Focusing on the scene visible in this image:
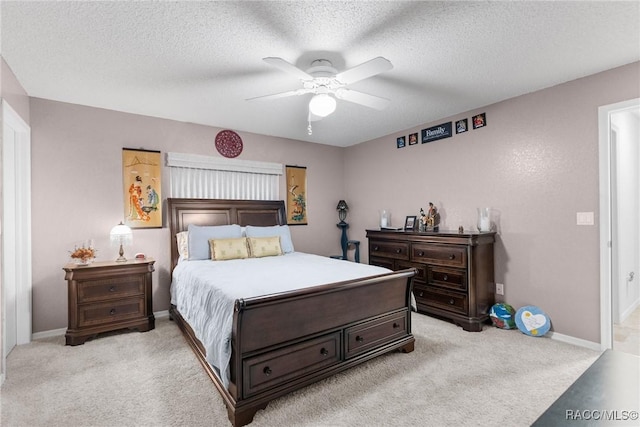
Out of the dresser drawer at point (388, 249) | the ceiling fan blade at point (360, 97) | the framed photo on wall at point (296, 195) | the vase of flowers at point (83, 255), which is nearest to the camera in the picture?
the ceiling fan blade at point (360, 97)

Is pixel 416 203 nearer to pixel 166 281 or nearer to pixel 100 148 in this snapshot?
pixel 166 281

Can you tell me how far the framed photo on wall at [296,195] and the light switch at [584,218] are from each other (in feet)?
12.0

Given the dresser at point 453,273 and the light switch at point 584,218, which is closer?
the light switch at point 584,218

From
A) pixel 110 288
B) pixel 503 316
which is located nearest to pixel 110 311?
pixel 110 288

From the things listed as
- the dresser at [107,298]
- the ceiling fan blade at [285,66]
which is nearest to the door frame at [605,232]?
the ceiling fan blade at [285,66]

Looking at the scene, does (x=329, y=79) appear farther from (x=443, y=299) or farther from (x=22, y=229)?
(x=22, y=229)

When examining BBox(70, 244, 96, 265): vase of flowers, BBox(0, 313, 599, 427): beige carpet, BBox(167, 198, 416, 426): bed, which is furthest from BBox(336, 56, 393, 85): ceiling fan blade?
BBox(70, 244, 96, 265): vase of flowers

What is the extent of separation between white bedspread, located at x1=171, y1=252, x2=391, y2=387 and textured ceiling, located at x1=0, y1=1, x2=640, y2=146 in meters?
1.84

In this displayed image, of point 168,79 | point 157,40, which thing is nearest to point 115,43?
point 157,40

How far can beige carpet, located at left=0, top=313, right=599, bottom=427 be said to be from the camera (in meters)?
1.94

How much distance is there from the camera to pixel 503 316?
11.1 ft

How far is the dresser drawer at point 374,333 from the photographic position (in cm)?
247

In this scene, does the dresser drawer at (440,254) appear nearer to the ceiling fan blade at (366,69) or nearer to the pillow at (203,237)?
the ceiling fan blade at (366,69)

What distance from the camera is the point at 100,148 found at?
3654 mm
